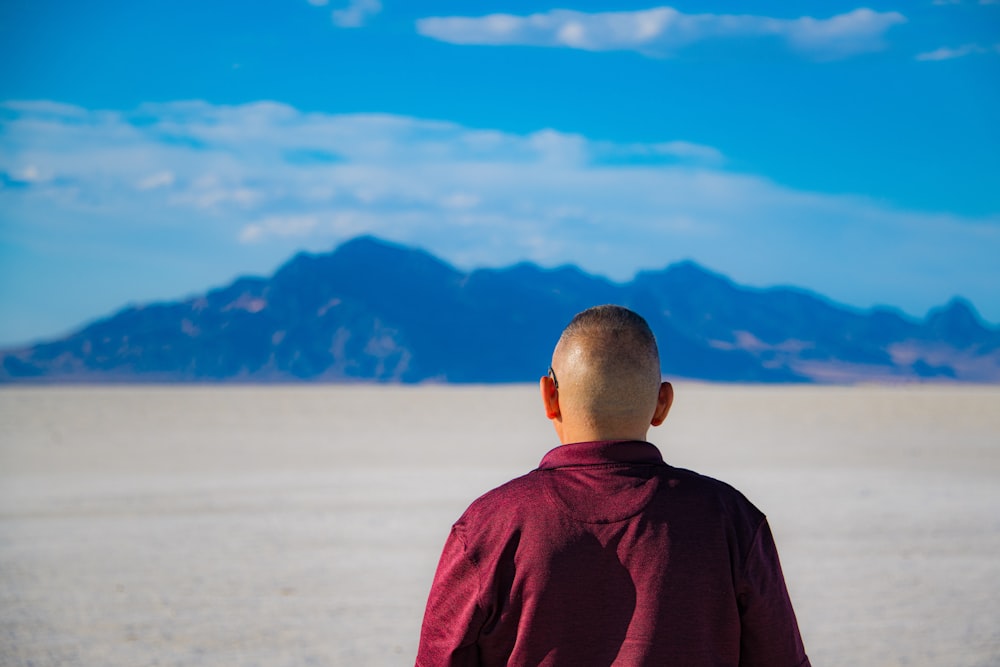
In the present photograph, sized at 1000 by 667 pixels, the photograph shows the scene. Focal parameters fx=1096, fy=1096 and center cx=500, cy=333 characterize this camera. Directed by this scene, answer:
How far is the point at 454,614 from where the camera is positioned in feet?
5.13

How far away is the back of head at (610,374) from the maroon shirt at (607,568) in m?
0.05

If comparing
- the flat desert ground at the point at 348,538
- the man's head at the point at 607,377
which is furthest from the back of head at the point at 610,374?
the flat desert ground at the point at 348,538

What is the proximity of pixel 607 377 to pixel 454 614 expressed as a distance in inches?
15.9

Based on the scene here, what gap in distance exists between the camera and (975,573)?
25.3 feet

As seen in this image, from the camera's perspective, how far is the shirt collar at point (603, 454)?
5.08 feet

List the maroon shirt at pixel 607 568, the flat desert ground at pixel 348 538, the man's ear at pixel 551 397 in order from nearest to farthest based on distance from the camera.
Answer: the maroon shirt at pixel 607 568 < the man's ear at pixel 551 397 < the flat desert ground at pixel 348 538

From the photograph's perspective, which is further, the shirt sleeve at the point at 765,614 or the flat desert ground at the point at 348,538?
the flat desert ground at the point at 348,538

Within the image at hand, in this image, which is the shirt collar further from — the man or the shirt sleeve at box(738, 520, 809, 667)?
the shirt sleeve at box(738, 520, 809, 667)

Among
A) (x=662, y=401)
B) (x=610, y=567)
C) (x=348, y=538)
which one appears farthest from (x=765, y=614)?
(x=348, y=538)

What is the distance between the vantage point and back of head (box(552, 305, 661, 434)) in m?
1.59

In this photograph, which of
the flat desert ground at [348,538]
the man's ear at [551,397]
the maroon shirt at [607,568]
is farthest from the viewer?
the flat desert ground at [348,538]

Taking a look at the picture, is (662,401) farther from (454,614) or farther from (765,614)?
(454,614)

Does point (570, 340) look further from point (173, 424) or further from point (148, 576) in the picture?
point (173, 424)

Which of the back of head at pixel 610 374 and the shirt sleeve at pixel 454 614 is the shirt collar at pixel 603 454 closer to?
the back of head at pixel 610 374
